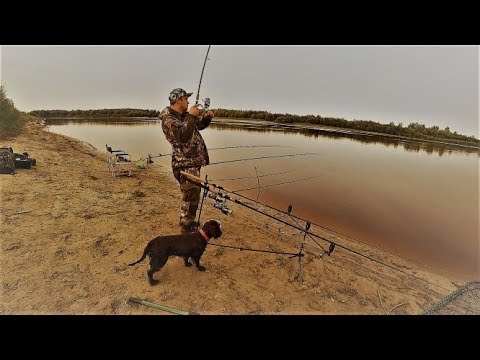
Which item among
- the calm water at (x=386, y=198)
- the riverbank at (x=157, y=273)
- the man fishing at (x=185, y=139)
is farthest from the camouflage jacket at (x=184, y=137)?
the calm water at (x=386, y=198)

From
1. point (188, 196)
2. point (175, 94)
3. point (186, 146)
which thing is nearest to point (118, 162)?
point (188, 196)

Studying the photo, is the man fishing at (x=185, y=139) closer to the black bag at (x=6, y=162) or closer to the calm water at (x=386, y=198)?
the calm water at (x=386, y=198)

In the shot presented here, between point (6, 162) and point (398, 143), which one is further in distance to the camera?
point (398, 143)

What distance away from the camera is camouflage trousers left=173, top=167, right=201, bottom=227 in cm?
462

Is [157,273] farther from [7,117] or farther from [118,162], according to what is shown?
[7,117]

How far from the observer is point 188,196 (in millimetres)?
4770

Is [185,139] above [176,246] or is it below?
above

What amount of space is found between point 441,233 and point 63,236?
A: 33.5 ft

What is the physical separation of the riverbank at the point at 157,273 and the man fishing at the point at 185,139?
112 centimetres

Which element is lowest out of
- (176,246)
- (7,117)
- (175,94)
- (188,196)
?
(176,246)

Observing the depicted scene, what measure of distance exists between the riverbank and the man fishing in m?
1.12

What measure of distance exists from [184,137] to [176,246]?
69.8 inches
